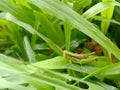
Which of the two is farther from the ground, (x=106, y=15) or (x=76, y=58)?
(x=106, y=15)

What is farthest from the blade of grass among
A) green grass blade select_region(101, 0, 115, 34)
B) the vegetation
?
green grass blade select_region(101, 0, 115, 34)

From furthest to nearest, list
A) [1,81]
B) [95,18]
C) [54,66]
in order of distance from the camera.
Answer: [95,18], [54,66], [1,81]

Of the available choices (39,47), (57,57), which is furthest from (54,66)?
(39,47)

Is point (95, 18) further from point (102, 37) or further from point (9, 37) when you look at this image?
point (9, 37)

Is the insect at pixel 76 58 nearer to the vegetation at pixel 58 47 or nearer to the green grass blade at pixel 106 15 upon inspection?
the vegetation at pixel 58 47

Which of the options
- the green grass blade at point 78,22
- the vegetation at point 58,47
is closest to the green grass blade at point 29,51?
the vegetation at point 58,47

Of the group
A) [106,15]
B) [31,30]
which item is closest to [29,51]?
[31,30]

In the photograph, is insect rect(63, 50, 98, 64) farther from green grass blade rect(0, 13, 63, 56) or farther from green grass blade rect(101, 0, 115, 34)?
green grass blade rect(101, 0, 115, 34)

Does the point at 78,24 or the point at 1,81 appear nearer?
the point at 1,81

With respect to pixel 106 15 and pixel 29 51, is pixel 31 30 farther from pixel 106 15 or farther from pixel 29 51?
pixel 106 15
